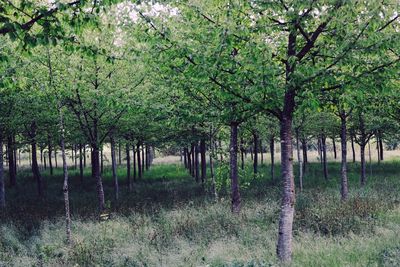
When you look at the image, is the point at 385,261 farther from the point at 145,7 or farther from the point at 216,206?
the point at 216,206

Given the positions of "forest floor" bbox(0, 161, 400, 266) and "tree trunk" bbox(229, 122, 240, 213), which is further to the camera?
"tree trunk" bbox(229, 122, 240, 213)

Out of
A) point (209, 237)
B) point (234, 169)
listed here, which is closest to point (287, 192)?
point (209, 237)

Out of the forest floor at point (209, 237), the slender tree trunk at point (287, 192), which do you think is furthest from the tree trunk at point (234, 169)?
the slender tree trunk at point (287, 192)

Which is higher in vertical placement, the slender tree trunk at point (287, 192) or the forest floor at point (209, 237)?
the slender tree trunk at point (287, 192)

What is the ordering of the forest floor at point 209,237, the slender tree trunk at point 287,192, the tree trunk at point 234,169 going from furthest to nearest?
the tree trunk at point 234,169 → the forest floor at point 209,237 → the slender tree trunk at point 287,192

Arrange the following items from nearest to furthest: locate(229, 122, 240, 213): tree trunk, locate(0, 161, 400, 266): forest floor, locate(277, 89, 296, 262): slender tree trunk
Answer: locate(277, 89, 296, 262): slender tree trunk, locate(0, 161, 400, 266): forest floor, locate(229, 122, 240, 213): tree trunk

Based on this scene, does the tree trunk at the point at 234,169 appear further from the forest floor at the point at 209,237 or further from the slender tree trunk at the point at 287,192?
the slender tree trunk at the point at 287,192

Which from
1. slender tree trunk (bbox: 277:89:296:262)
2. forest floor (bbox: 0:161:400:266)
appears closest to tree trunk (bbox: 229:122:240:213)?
forest floor (bbox: 0:161:400:266)

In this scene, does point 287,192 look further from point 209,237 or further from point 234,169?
point 234,169

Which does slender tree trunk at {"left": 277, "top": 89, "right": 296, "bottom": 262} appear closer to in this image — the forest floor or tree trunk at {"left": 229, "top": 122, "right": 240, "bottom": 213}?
the forest floor

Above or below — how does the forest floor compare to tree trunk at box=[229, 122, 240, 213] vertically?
below

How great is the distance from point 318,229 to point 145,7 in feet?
23.6

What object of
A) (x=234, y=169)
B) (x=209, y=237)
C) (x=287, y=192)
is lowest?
(x=209, y=237)

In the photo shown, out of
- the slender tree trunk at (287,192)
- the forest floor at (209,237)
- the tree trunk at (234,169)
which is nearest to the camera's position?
the slender tree trunk at (287,192)
